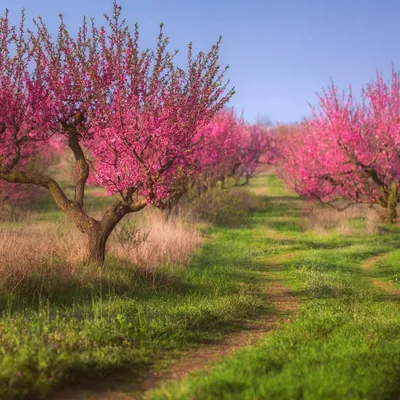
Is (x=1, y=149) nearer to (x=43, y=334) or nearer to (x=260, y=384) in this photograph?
(x=43, y=334)

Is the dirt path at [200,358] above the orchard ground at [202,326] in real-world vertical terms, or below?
below

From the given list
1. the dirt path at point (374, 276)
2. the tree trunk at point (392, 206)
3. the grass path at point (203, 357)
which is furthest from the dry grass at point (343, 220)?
the grass path at point (203, 357)

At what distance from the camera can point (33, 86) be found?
10789mm

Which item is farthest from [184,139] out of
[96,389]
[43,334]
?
[96,389]

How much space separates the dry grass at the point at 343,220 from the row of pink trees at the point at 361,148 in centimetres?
106

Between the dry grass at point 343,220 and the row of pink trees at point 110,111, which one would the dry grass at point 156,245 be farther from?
the dry grass at point 343,220

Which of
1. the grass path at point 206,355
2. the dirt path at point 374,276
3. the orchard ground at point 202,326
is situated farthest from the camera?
the dirt path at point 374,276

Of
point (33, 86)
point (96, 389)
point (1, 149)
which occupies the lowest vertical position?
point (96, 389)

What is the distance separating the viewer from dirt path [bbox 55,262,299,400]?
5.45m

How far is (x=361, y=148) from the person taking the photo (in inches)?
914

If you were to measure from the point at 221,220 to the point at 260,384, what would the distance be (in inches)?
766

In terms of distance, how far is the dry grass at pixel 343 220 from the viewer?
2162 centimetres

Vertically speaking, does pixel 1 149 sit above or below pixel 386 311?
above

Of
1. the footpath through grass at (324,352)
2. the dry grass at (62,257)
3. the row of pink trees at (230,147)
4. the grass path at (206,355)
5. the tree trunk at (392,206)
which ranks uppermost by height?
the row of pink trees at (230,147)
